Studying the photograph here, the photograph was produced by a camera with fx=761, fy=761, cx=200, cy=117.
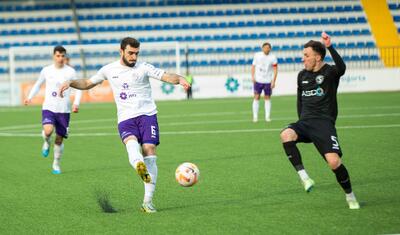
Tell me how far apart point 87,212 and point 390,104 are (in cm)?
1956

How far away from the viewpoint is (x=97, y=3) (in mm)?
43312

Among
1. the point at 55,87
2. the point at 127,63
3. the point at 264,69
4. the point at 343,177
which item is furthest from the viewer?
the point at 264,69

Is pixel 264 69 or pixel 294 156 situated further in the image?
pixel 264 69

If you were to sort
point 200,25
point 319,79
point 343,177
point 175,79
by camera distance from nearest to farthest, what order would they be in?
1. point 343,177
2. point 175,79
3. point 319,79
4. point 200,25

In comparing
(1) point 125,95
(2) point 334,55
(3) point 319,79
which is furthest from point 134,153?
(2) point 334,55

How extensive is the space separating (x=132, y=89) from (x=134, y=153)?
933 millimetres

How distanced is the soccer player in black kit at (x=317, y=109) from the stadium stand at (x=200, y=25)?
3020 centimetres

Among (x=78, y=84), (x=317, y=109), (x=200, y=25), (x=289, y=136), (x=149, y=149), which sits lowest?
(x=149, y=149)

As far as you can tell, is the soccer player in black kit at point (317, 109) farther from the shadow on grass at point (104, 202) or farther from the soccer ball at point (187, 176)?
the shadow on grass at point (104, 202)

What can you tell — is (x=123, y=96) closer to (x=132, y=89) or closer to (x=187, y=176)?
(x=132, y=89)

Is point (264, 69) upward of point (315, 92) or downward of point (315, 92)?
upward

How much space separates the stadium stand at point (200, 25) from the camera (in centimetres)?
4081

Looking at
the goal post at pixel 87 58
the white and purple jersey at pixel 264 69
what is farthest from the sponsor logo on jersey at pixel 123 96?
the goal post at pixel 87 58

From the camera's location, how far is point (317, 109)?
365 inches
